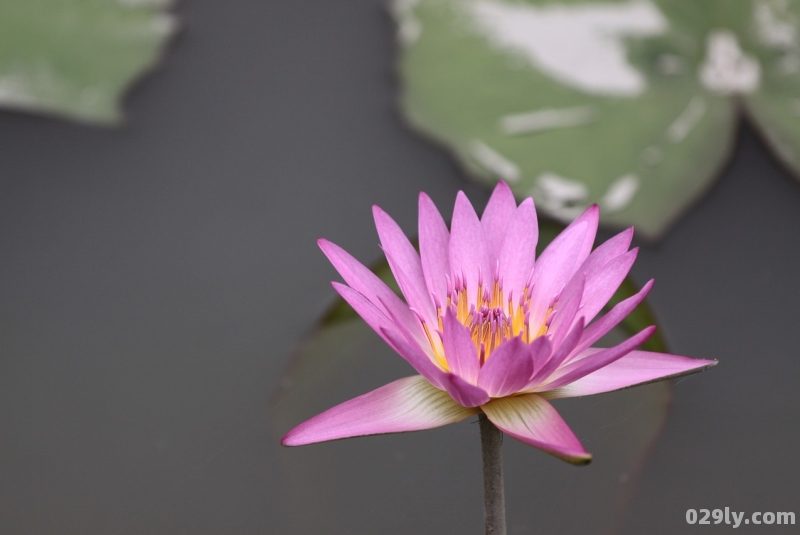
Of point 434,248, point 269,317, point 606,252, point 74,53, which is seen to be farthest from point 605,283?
point 74,53

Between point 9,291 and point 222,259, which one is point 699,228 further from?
point 9,291

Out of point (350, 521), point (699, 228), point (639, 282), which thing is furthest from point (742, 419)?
point (350, 521)

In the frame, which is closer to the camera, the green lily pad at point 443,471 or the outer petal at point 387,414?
the outer petal at point 387,414

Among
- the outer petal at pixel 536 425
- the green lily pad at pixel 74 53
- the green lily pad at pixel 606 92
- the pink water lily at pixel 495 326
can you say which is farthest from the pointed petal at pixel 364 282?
the green lily pad at pixel 74 53

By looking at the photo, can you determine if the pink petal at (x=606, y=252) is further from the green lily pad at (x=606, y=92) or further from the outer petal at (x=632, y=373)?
the green lily pad at (x=606, y=92)

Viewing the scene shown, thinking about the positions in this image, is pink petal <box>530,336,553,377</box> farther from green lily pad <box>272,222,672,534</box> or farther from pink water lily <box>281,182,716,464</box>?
green lily pad <box>272,222,672,534</box>

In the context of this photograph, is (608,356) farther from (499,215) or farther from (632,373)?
(499,215)
